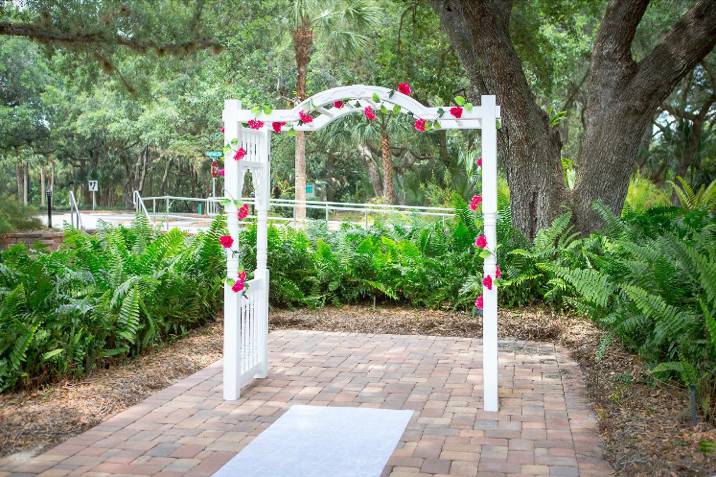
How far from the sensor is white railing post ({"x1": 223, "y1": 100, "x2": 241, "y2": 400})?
5340 millimetres

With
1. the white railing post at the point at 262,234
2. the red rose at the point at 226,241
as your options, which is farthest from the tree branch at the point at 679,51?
the red rose at the point at 226,241

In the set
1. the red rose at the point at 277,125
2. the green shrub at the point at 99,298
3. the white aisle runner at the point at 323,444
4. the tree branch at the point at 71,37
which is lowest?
the white aisle runner at the point at 323,444

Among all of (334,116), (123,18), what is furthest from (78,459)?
(123,18)

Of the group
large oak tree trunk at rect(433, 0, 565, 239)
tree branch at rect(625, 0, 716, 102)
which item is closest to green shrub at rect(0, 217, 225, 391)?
large oak tree trunk at rect(433, 0, 565, 239)

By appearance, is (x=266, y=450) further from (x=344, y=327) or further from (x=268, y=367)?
(x=344, y=327)

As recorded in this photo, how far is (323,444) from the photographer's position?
437 centimetres

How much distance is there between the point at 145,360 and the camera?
248 inches

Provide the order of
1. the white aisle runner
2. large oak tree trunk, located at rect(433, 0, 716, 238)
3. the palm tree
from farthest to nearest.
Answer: the palm tree
large oak tree trunk, located at rect(433, 0, 716, 238)
the white aisle runner

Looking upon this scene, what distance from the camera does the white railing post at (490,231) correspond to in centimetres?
506

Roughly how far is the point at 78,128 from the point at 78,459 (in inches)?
1188

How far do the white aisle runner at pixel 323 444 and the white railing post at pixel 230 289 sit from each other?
0.55m

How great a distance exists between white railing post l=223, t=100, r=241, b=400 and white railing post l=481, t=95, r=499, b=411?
70.2 inches

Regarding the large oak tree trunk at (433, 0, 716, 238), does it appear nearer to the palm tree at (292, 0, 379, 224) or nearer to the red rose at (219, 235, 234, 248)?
the red rose at (219, 235, 234, 248)

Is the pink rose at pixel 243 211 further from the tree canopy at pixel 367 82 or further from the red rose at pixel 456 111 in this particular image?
the tree canopy at pixel 367 82
